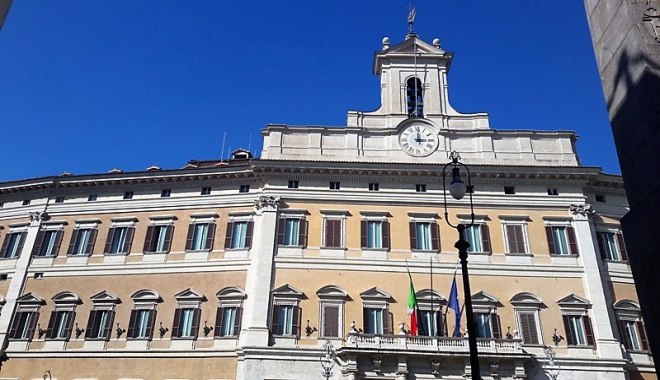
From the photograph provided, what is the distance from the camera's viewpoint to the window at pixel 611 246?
26.0 m

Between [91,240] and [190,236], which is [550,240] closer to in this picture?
[190,236]

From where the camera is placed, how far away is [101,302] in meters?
25.7

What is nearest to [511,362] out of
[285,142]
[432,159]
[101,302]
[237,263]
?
[432,159]

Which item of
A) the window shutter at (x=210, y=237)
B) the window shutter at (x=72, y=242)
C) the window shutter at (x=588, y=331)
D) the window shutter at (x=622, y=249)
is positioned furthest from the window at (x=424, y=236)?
the window shutter at (x=72, y=242)

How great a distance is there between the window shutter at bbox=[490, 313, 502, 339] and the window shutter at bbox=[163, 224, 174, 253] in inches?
592

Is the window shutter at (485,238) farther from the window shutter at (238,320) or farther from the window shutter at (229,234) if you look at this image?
the window shutter at (229,234)

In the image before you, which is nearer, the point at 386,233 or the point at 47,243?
the point at 386,233

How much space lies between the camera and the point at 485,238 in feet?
85.1

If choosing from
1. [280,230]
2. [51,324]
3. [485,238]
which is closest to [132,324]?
[51,324]

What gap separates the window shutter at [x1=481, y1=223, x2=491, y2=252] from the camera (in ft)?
84.4

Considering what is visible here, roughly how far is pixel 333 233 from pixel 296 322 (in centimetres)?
450

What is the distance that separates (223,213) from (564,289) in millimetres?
16012

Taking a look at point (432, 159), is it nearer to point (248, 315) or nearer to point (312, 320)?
point (312, 320)

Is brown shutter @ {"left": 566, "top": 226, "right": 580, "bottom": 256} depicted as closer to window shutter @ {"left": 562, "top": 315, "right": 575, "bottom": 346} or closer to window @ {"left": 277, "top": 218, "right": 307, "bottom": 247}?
window shutter @ {"left": 562, "top": 315, "right": 575, "bottom": 346}
